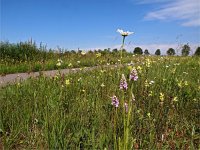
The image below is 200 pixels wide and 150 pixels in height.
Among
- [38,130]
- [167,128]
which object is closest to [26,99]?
[38,130]

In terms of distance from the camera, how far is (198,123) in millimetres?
3799

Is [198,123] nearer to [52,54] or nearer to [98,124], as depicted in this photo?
[98,124]

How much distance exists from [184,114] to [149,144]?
1.18m

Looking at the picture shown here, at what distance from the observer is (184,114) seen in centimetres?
403

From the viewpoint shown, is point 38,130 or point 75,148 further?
point 38,130

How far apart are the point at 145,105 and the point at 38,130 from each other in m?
1.36

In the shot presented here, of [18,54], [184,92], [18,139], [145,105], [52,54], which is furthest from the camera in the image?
[52,54]

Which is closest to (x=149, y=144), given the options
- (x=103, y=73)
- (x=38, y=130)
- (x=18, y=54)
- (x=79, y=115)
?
(x=79, y=115)

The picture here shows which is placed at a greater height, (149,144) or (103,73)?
(103,73)

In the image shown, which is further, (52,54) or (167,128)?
(52,54)

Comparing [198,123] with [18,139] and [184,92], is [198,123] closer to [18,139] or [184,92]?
[184,92]

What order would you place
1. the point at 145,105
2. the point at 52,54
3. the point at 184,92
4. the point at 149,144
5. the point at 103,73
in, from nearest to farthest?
the point at 149,144 → the point at 145,105 → the point at 184,92 → the point at 103,73 → the point at 52,54

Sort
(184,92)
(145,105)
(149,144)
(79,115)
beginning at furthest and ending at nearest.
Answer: (184,92) < (145,105) < (79,115) < (149,144)

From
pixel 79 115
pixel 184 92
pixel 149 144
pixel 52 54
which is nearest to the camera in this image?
pixel 149 144
